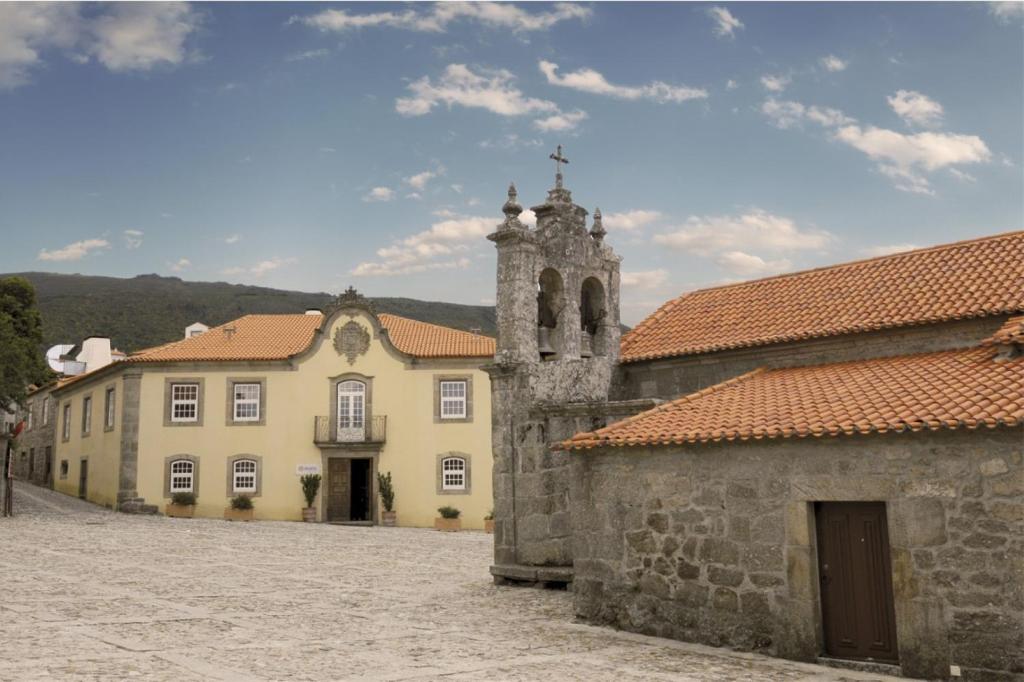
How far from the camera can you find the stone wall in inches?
479

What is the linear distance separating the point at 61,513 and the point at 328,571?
1476 centimetres

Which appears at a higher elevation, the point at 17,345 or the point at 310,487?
the point at 17,345

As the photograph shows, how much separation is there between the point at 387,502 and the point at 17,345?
11978 millimetres

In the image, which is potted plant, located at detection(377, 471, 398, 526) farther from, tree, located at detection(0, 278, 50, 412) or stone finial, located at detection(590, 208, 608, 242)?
stone finial, located at detection(590, 208, 608, 242)

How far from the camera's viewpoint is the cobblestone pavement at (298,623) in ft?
27.9

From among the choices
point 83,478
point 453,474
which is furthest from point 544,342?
point 83,478

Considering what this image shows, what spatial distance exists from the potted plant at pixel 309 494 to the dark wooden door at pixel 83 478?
9588mm

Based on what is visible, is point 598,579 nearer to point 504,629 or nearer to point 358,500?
point 504,629

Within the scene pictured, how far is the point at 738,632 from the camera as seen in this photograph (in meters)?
9.84

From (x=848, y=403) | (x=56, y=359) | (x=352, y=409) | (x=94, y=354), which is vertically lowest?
(x=848, y=403)

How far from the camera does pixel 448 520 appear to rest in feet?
95.3

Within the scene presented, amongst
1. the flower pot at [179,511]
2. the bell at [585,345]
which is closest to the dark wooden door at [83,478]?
the flower pot at [179,511]

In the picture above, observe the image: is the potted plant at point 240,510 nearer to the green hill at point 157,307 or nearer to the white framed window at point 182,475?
the white framed window at point 182,475

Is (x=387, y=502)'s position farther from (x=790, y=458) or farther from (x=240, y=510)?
(x=790, y=458)
